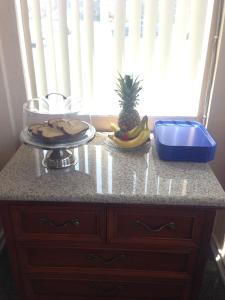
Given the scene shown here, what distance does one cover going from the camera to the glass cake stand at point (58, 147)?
1.01m

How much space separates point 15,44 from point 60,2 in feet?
0.91

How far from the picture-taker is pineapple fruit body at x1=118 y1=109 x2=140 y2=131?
1220mm

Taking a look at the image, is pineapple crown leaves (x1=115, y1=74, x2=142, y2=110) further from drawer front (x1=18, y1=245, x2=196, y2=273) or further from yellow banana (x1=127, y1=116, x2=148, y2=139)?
drawer front (x1=18, y1=245, x2=196, y2=273)

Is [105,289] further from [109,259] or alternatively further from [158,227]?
[158,227]

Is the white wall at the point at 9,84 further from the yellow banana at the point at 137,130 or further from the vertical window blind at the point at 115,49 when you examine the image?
the yellow banana at the point at 137,130

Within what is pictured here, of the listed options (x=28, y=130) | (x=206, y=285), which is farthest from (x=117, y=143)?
(x=206, y=285)

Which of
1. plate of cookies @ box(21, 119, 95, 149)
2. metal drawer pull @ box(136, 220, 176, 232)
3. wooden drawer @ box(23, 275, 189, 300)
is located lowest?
wooden drawer @ box(23, 275, 189, 300)

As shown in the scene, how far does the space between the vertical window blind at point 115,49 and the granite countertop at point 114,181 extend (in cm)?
35

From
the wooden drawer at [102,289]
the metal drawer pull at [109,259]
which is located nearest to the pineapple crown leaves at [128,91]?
the metal drawer pull at [109,259]

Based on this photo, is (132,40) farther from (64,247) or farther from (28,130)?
(64,247)

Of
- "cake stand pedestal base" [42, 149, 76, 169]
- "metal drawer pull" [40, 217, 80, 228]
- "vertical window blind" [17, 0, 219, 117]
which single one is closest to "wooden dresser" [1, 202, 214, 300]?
"metal drawer pull" [40, 217, 80, 228]

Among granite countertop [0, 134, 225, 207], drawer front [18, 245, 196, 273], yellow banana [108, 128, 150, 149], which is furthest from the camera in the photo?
yellow banana [108, 128, 150, 149]

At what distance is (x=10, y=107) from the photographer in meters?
1.37

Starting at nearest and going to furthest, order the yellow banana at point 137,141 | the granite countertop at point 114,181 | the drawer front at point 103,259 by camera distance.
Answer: the granite countertop at point 114,181 < the drawer front at point 103,259 < the yellow banana at point 137,141
